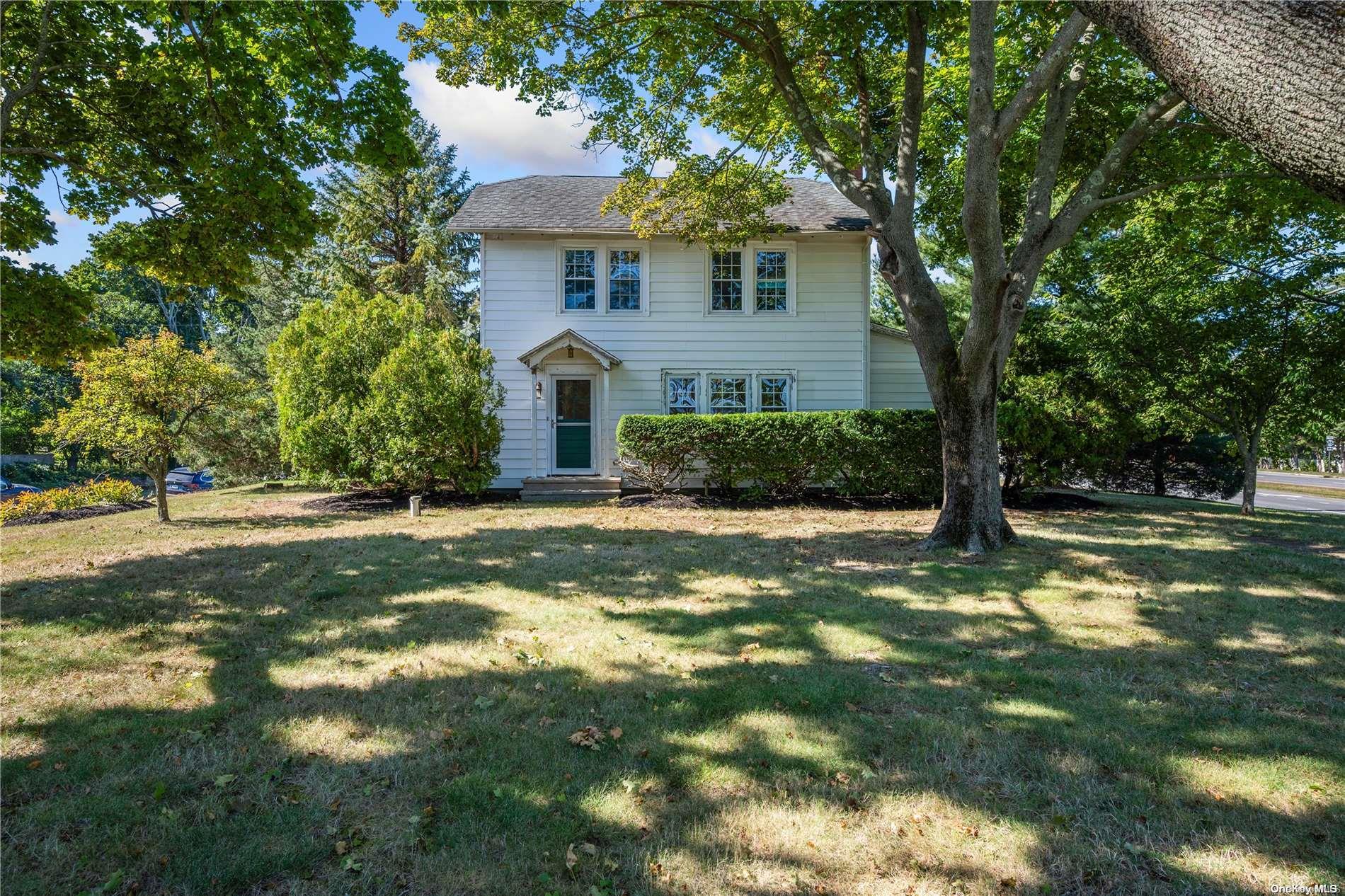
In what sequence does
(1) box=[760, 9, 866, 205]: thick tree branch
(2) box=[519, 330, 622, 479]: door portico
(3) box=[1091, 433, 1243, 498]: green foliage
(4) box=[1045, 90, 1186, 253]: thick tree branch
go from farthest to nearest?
(3) box=[1091, 433, 1243, 498]: green foliage
(2) box=[519, 330, 622, 479]: door portico
(1) box=[760, 9, 866, 205]: thick tree branch
(4) box=[1045, 90, 1186, 253]: thick tree branch

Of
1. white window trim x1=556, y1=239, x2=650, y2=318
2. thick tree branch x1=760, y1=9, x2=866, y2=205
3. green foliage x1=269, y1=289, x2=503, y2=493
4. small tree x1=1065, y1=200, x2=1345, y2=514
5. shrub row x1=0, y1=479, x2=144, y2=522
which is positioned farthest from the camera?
white window trim x1=556, y1=239, x2=650, y2=318

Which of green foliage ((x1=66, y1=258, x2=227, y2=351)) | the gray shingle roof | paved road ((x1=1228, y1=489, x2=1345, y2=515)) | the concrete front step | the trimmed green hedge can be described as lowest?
paved road ((x1=1228, y1=489, x2=1345, y2=515))

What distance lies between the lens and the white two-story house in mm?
13703

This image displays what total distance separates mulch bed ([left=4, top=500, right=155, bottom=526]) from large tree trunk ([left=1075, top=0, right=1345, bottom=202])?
14701mm

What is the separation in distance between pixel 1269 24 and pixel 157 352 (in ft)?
43.4

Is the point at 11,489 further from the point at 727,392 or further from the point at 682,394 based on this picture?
the point at 727,392

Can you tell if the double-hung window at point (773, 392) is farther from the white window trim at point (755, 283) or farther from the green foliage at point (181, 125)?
the green foliage at point (181, 125)

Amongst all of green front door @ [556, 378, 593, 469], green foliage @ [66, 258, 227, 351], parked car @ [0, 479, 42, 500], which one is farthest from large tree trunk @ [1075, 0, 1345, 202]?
green foliage @ [66, 258, 227, 351]

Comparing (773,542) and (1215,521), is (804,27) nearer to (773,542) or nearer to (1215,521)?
(773,542)

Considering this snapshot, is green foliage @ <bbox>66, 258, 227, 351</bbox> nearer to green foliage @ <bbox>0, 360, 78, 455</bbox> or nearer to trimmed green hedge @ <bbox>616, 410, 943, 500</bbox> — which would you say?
green foliage @ <bbox>0, 360, 78, 455</bbox>

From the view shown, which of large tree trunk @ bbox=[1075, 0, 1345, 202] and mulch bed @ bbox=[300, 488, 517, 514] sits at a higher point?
large tree trunk @ bbox=[1075, 0, 1345, 202]

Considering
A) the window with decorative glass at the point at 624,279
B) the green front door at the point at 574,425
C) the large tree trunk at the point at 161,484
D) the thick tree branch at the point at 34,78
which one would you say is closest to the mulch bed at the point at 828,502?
the green front door at the point at 574,425

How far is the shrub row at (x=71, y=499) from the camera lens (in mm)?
11297

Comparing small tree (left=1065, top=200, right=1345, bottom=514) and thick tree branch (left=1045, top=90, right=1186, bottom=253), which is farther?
small tree (left=1065, top=200, right=1345, bottom=514)
